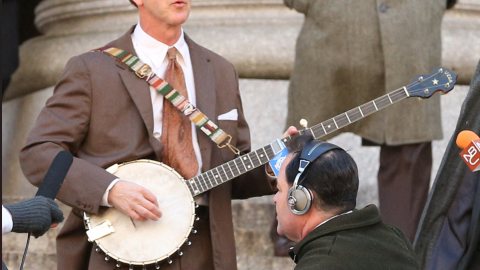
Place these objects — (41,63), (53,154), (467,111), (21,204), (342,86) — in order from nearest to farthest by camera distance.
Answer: (21,204) → (467,111) → (53,154) → (342,86) → (41,63)

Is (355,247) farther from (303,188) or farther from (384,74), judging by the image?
(384,74)

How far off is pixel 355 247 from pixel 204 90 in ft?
4.61

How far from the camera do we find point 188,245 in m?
3.64

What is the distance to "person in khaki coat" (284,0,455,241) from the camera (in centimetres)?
509

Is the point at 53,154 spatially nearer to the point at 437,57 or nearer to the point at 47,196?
the point at 47,196

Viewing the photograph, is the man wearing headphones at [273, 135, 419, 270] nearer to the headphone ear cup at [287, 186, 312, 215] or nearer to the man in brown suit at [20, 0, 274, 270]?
the headphone ear cup at [287, 186, 312, 215]

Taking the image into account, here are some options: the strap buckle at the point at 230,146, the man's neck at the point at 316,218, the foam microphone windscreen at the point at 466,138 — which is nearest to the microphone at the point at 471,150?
the foam microphone windscreen at the point at 466,138

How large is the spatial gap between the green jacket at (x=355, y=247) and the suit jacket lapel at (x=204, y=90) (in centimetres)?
104

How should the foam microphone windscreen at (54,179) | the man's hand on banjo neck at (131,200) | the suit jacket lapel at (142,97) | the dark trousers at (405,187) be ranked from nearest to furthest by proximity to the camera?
the foam microphone windscreen at (54,179)
the man's hand on banjo neck at (131,200)
the suit jacket lapel at (142,97)
the dark trousers at (405,187)

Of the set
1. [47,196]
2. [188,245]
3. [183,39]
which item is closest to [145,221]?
[188,245]

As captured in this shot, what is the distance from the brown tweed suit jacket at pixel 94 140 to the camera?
11.7 feet

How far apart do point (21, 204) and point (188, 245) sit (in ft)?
4.14

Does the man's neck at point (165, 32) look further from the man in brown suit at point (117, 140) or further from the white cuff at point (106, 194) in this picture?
the white cuff at point (106, 194)

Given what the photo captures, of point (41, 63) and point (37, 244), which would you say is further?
Result: point (41, 63)
